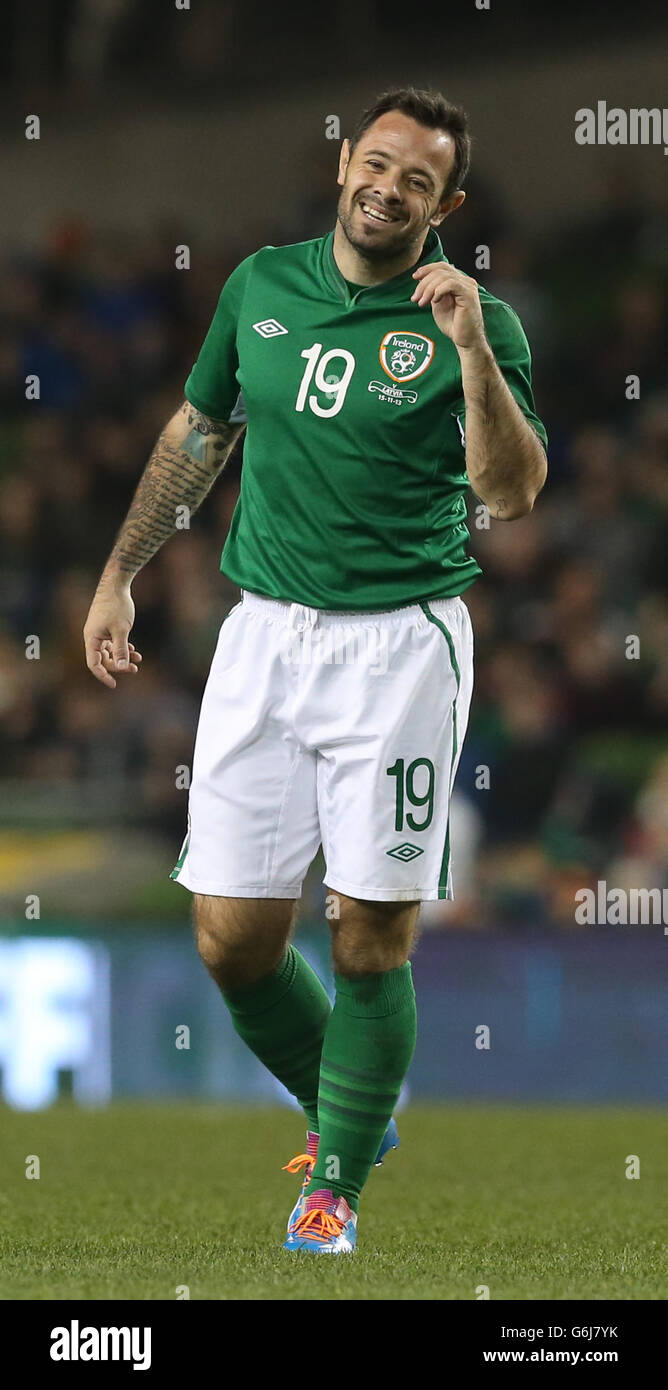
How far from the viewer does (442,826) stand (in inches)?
153

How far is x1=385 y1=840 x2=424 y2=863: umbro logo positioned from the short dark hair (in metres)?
1.25

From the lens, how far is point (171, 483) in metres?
4.27

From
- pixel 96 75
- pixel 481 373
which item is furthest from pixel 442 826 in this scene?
pixel 96 75

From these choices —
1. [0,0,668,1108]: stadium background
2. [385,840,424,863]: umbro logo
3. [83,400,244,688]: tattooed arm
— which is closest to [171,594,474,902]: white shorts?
[385,840,424,863]: umbro logo

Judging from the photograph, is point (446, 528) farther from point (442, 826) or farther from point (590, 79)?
point (590, 79)

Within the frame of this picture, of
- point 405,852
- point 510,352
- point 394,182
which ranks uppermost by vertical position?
point 394,182

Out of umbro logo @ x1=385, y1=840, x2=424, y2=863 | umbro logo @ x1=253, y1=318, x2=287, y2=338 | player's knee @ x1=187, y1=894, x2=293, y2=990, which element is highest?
umbro logo @ x1=253, y1=318, x2=287, y2=338

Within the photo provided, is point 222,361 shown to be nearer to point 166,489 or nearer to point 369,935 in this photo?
point 166,489

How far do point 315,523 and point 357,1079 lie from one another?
1080mm

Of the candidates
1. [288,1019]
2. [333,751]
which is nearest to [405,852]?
[333,751]

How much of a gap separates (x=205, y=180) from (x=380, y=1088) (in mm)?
10664

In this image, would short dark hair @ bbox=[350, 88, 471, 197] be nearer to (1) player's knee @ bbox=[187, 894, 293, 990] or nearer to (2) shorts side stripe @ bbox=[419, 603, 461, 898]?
(2) shorts side stripe @ bbox=[419, 603, 461, 898]

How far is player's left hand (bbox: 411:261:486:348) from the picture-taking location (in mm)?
3527

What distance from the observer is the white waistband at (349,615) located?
12.7 feet
